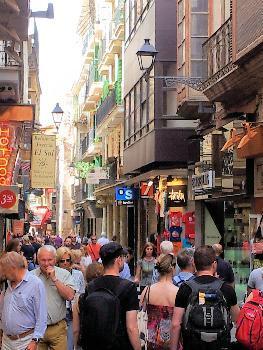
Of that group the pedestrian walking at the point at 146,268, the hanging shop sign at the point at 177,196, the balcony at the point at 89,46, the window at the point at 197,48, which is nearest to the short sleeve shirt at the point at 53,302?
the pedestrian walking at the point at 146,268

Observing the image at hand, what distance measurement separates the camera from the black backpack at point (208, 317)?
6.56m

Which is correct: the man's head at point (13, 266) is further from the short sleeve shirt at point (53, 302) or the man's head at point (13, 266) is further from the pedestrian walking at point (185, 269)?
the pedestrian walking at point (185, 269)

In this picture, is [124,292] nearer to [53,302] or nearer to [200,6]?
[53,302]

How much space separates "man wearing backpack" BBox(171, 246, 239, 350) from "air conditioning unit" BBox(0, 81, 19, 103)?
10656 millimetres

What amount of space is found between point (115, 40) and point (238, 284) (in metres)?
21.0

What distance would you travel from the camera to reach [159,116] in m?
24.0

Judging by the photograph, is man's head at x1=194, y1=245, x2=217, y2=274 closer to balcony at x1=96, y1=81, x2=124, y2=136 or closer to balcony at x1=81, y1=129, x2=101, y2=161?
balcony at x1=96, y1=81, x2=124, y2=136

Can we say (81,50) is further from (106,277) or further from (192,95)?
(106,277)

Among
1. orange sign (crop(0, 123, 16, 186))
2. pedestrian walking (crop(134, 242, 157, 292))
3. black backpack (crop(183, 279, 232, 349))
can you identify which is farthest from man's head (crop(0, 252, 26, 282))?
orange sign (crop(0, 123, 16, 186))

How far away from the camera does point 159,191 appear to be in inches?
1038

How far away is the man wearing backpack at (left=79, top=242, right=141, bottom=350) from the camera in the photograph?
6344 mm

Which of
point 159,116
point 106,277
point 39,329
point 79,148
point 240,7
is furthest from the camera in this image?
point 79,148

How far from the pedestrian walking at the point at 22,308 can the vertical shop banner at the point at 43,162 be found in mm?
14858

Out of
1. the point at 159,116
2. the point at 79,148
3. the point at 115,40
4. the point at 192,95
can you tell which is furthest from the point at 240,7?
the point at 79,148
